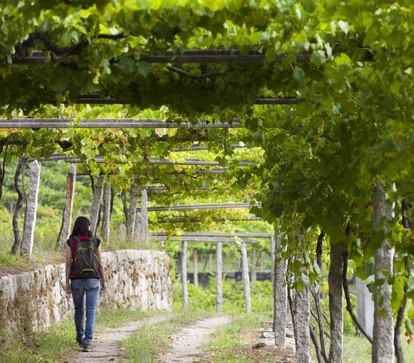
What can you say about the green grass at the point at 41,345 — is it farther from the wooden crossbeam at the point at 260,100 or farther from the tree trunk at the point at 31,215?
the wooden crossbeam at the point at 260,100

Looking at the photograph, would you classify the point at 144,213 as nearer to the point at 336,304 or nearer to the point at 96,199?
the point at 96,199

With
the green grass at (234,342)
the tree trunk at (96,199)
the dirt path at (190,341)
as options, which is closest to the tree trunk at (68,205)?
the tree trunk at (96,199)

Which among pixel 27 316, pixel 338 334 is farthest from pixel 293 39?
pixel 27 316

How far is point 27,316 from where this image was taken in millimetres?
12000

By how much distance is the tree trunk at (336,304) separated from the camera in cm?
738

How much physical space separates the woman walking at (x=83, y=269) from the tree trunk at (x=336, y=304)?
14.8 ft

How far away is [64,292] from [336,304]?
8.50m

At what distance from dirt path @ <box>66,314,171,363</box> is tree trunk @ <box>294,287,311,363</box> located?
2.46 metres

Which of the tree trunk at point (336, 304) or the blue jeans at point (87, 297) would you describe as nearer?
the tree trunk at point (336, 304)

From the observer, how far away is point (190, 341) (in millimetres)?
14461

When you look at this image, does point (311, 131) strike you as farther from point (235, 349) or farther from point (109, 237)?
point (109, 237)

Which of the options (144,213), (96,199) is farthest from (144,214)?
(96,199)

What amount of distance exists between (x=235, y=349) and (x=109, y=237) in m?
8.07

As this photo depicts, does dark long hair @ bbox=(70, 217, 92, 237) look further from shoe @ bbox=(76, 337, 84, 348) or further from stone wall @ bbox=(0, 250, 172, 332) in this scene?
shoe @ bbox=(76, 337, 84, 348)
